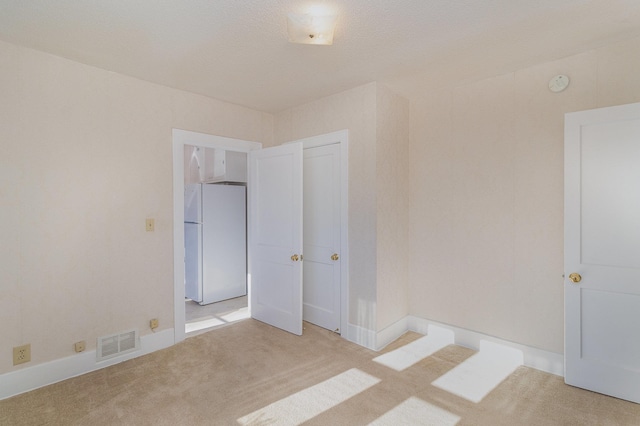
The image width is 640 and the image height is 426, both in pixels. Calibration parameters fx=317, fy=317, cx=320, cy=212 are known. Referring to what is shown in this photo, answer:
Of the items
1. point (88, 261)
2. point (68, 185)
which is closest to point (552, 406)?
point (88, 261)

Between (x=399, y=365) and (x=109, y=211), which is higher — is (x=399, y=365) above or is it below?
below

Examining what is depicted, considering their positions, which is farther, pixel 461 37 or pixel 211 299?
pixel 211 299

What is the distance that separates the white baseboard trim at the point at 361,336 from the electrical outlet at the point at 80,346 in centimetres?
233

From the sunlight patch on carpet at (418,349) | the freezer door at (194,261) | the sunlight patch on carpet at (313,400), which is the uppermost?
the freezer door at (194,261)

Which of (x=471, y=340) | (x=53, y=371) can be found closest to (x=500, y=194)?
(x=471, y=340)

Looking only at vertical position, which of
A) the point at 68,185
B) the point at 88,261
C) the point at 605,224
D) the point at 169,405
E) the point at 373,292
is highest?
the point at 68,185

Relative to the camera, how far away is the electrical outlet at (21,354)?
2348 mm

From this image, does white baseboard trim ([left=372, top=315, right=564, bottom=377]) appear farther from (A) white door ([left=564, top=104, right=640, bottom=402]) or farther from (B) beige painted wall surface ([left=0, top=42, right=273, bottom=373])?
(B) beige painted wall surface ([left=0, top=42, right=273, bottom=373])

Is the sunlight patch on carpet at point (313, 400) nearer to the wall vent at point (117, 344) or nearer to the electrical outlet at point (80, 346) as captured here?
the wall vent at point (117, 344)

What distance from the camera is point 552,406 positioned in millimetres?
2178

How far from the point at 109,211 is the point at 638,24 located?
4.22 m

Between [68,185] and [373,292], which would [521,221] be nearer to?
[373,292]

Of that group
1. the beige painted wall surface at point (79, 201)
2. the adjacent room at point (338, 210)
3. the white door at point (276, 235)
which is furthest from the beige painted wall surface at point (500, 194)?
the beige painted wall surface at point (79, 201)

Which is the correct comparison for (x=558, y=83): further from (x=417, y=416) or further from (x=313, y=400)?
(x=313, y=400)
